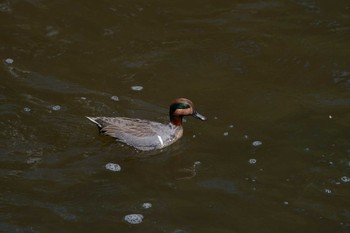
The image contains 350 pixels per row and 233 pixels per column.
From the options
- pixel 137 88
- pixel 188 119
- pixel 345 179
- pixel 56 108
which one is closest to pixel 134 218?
pixel 345 179

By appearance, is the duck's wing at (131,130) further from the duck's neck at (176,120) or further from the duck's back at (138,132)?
the duck's neck at (176,120)

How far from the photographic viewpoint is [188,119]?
1111cm

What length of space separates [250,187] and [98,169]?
2.02m

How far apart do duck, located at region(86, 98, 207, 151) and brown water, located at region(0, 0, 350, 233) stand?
0.16 metres

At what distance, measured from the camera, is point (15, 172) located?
9.07m

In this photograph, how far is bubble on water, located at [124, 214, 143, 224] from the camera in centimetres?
827

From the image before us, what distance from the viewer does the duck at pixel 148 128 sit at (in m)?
10.1

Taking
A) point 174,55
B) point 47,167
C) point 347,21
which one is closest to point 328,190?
point 47,167

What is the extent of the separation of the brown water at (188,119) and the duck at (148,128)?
158 mm

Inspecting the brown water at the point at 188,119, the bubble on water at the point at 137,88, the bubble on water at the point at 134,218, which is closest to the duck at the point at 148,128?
the brown water at the point at 188,119

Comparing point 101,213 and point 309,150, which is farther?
point 309,150

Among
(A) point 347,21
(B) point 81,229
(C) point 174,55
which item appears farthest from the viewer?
(A) point 347,21

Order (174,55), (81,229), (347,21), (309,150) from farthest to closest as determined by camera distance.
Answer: (347,21) → (174,55) → (309,150) → (81,229)

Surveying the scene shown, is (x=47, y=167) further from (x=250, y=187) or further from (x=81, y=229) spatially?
(x=250, y=187)
